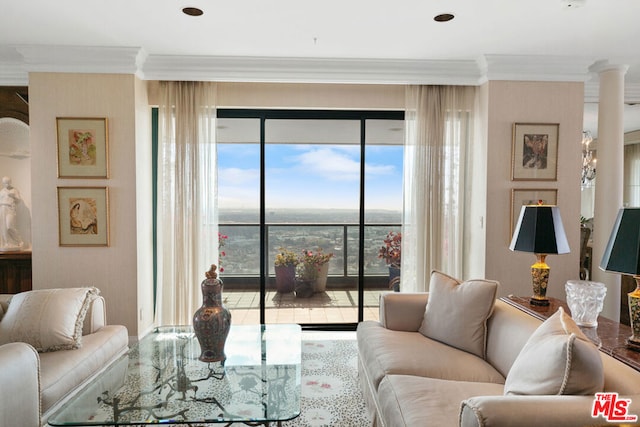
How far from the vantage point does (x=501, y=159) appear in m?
3.83

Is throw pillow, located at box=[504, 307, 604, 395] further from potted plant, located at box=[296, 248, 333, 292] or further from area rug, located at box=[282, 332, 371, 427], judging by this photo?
potted plant, located at box=[296, 248, 333, 292]

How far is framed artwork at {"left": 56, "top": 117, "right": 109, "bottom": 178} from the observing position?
12.0 feet

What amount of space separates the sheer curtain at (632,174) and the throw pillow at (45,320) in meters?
8.80

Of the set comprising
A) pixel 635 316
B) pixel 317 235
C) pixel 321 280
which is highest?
pixel 317 235

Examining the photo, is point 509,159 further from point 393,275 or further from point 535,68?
point 393,275

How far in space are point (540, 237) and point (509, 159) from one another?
4.65 feet

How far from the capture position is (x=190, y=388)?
211 centimetres

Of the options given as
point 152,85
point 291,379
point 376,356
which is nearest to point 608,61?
point 376,356

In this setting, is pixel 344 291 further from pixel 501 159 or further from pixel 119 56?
pixel 119 56

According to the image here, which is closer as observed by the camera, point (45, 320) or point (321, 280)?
point (45, 320)

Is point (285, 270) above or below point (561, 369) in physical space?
below

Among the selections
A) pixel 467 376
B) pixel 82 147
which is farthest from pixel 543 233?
pixel 82 147

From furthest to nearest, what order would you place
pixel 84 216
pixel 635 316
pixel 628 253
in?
pixel 84 216, pixel 635 316, pixel 628 253

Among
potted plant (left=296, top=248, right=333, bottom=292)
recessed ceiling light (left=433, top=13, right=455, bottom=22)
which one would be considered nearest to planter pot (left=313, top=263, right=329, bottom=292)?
potted plant (left=296, top=248, right=333, bottom=292)
